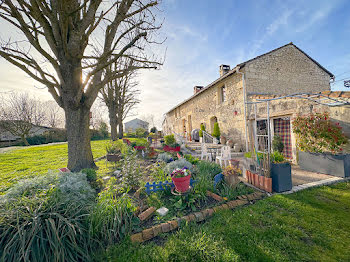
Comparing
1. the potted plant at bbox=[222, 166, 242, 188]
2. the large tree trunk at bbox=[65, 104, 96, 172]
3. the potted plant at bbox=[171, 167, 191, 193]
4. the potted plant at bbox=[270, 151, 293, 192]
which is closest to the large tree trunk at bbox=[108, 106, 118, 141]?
the large tree trunk at bbox=[65, 104, 96, 172]

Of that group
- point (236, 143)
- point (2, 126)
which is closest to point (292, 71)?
point (236, 143)

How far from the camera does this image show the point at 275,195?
9.81ft

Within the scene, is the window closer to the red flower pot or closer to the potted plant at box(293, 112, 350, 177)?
the potted plant at box(293, 112, 350, 177)

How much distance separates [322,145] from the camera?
162 inches

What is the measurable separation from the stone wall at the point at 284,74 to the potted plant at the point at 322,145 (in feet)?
11.4

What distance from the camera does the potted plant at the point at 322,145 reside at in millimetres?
3814

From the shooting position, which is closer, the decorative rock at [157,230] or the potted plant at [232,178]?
the decorative rock at [157,230]

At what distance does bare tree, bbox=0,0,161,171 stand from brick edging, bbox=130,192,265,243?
147 inches

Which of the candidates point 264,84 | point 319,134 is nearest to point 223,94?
point 264,84

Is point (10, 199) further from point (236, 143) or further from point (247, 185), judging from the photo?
point (236, 143)

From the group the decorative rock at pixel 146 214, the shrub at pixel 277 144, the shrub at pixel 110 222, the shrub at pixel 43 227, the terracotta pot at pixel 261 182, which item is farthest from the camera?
the shrub at pixel 277 144

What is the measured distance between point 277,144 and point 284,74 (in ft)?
15.1

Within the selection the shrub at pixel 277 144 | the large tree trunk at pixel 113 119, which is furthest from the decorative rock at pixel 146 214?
the large tree trunk at pixel 113 119

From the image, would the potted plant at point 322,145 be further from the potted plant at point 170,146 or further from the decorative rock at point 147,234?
the decorative rock at point 147,234
